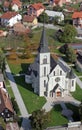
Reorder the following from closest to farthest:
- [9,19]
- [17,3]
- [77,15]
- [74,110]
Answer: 1. [74,110]
2. [9,19]
3. [77,15]
4. [17,3]

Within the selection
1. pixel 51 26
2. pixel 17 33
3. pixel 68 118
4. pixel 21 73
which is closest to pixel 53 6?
pixel 51 26

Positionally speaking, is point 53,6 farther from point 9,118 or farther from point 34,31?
point 9,118

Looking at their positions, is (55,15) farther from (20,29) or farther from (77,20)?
(20,29)

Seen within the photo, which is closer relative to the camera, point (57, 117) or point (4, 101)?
point (57, 117)

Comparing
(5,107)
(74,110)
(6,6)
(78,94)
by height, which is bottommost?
(74,110)

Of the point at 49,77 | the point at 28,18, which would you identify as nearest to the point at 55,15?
the point at 28,18
